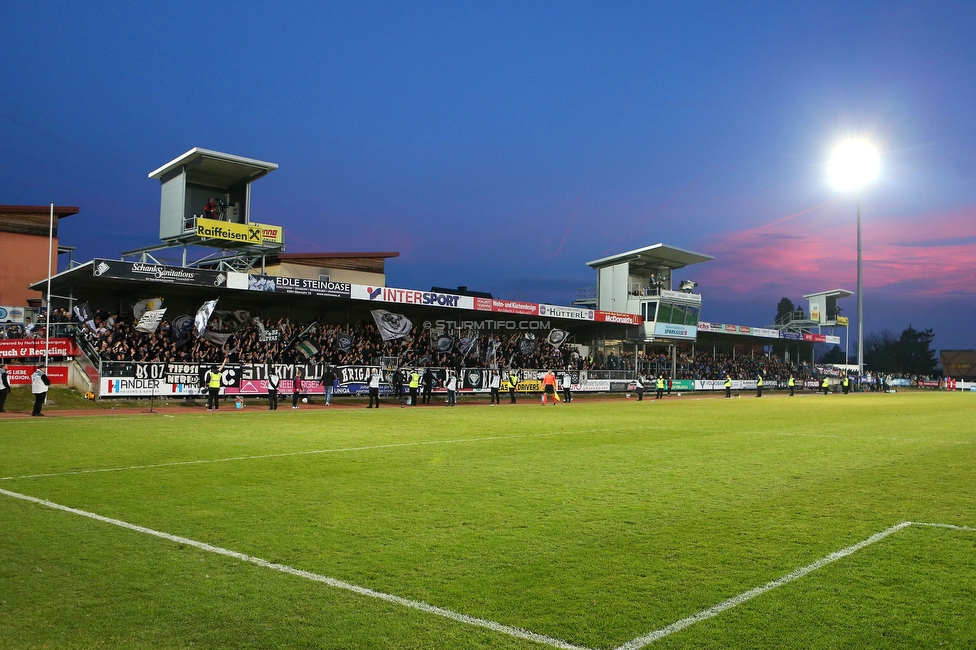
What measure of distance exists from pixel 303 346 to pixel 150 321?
6.97 meters

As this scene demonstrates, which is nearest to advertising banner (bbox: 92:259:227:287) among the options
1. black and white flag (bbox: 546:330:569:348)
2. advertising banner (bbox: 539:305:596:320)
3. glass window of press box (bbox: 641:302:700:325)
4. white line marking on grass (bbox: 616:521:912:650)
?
advertising banner (bbox: 539:305:596:320)

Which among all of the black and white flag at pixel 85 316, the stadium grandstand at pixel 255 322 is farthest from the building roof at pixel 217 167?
the black and white flag at pixel 85 316

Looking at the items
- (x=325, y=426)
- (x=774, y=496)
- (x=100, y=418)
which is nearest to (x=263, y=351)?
(x=100, y=418)

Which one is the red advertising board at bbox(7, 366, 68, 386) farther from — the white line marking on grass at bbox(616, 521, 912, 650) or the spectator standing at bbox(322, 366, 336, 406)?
the white line marking on grass at bbox(616, 521, 912, 650)

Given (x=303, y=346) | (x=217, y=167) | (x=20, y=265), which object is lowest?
(x=303, y=346)

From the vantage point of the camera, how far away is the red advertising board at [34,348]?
2789cm

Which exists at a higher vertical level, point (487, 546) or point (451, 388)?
point (451, 388)

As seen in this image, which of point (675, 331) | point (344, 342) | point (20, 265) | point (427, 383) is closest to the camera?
point (427, 383)

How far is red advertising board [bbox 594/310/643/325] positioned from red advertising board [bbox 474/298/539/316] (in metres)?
6.81

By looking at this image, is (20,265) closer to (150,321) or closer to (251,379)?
(150,321)

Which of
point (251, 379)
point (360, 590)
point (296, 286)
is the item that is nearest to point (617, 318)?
point (296, 286)

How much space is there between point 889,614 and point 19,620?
5.90 metres

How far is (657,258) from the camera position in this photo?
202ft

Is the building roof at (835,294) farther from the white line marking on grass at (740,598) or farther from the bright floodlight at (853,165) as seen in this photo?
the white line marking on grass at (740,598)
